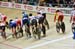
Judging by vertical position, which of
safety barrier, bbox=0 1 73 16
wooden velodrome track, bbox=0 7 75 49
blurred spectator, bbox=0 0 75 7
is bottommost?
wooden velodrome track, bbox=0 7 75 49

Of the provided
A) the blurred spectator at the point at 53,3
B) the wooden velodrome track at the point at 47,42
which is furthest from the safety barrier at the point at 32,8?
the wooden velodrome track at the point at 47,42

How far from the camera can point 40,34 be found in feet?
64.6

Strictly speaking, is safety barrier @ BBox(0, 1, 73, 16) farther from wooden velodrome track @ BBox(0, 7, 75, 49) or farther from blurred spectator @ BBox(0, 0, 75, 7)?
wooden velodrome track @ BBox(0, 7, 75, 49)

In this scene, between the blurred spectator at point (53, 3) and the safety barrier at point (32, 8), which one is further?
the blurred spectator at point (53, 3)

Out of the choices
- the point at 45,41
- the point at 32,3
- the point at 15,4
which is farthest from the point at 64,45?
the point at 15,4

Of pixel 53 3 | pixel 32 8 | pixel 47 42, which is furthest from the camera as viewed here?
pixel 32 8

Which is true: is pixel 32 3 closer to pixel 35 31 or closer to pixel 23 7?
pixel 23 7

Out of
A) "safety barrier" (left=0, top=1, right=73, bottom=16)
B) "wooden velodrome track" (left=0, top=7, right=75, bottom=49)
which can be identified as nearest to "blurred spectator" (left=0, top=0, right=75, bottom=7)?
"safety barrier" (left=0, top=1, right=73, bottom=16)

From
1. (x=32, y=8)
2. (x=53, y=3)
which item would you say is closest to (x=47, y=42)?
(x=53, y=3)

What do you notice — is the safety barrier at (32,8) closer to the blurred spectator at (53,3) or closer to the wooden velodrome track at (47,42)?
the blurred spectator at (53,3)

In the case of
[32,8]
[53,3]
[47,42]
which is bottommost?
[47,42]

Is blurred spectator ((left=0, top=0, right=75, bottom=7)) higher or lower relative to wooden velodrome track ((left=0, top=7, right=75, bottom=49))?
higher

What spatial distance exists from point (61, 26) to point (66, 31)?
1.00m

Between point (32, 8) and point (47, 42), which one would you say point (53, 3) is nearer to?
point (32, 8)
